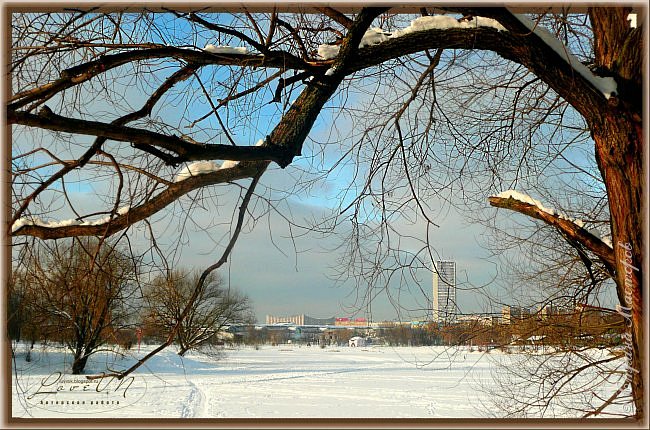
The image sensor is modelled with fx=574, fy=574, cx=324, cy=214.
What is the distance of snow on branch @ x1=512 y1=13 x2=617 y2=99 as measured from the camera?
2.45m

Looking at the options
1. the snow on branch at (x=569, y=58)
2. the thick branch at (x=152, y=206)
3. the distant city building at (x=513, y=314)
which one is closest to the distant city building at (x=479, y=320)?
the distant city building at (x=513, y=314)

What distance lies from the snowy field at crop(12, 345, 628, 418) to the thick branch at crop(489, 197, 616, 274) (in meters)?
1.25

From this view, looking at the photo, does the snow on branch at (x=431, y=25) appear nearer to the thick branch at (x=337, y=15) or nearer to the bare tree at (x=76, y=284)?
the thick branch at (x=337, y=15)

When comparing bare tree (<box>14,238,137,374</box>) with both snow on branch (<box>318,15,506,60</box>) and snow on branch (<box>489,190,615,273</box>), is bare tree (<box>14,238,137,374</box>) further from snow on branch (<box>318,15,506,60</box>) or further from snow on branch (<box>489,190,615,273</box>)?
snow on branch (<box>489,190,615,273</box>)

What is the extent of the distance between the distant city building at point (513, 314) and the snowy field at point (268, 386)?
1.12ft

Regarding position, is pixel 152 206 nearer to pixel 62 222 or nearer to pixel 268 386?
pixel 62 222

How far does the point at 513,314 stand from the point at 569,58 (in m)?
2.75

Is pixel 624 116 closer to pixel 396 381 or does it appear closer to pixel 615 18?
pixel 615 18

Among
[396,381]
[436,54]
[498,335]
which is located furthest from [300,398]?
[436,54]

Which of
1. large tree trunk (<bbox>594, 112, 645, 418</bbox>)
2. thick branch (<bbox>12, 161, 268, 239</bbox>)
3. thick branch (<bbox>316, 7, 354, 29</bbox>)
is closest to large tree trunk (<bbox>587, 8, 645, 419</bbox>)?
large tree trunk (<bbox>594, 112, 645, 418</bbox>)

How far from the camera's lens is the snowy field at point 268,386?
10.3ft
